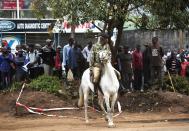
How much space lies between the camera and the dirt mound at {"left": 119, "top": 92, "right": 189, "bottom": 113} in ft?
65.4

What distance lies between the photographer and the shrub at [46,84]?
2041 cm

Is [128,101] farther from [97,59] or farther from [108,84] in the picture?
[108,84]

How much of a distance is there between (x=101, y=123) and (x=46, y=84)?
4.46m

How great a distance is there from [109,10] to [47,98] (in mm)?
3620

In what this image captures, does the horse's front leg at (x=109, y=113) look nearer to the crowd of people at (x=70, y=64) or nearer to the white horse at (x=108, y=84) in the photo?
the white horse at (x=108, y=84)

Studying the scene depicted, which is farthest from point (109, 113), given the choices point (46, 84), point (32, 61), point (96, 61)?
point (32, 61)

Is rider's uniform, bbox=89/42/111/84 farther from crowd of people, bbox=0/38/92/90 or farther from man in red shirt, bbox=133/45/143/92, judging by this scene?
man in red shirt, bbox=133/45/143/92

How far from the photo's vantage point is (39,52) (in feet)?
76.3

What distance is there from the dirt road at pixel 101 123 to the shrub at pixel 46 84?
6.42 feet

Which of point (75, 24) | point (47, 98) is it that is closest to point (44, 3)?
point (75, 24)

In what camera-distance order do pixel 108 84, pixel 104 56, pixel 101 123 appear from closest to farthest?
pixel 104 56 → pixel 108 84 → pixel 101 123

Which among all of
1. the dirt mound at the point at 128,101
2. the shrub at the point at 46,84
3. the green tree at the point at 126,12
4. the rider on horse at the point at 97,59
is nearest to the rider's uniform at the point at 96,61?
the rider on horse at the point at 97,59

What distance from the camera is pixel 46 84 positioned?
20.6m

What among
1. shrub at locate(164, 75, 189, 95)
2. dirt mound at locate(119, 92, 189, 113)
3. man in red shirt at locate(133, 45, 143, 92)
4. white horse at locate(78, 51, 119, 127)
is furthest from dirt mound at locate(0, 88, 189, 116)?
white horse at locate(78, 51, 119, 127)
